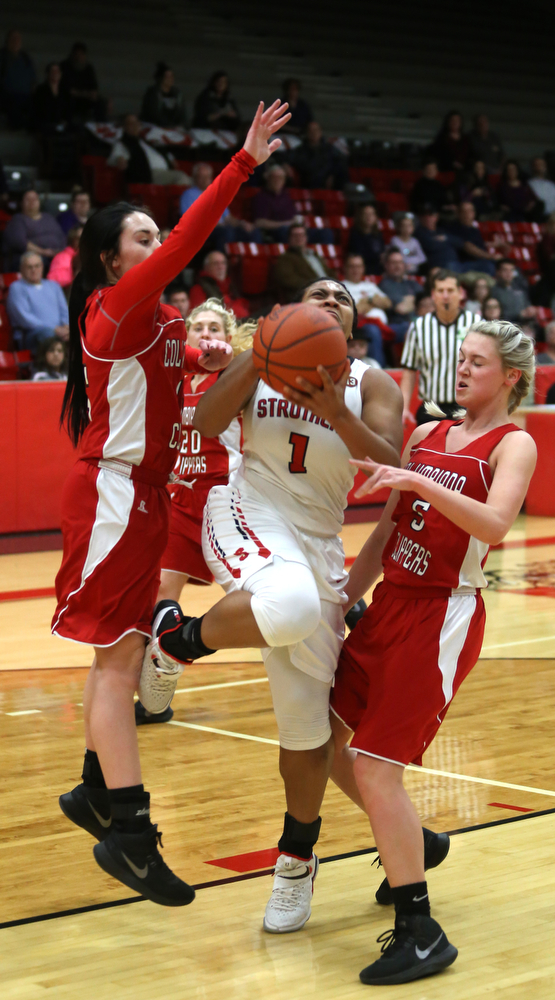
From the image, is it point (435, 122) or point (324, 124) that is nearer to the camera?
point (324, 124)

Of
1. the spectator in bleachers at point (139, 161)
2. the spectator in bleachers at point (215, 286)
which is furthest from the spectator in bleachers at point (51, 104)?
the spectator in bleachers at point (215, 286)

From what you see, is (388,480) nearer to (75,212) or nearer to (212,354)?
(212,354)

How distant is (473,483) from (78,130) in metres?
11.0

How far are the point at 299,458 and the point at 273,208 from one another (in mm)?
10473

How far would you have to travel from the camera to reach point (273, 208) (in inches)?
518

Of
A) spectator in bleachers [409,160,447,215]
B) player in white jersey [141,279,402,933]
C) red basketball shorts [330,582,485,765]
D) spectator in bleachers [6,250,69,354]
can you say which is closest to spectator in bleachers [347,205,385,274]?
spectator in bleachers [409,160,447,215]

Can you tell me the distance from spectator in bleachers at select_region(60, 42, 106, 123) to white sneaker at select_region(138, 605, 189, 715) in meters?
10.9

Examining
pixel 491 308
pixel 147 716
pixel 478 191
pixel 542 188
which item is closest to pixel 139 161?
pixel 491 308

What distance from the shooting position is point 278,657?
10.1ft

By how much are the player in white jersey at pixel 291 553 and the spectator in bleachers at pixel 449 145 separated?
14078 mm

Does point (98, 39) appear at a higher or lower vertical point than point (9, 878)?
higher

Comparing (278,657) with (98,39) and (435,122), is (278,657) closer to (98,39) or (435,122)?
(98,39)

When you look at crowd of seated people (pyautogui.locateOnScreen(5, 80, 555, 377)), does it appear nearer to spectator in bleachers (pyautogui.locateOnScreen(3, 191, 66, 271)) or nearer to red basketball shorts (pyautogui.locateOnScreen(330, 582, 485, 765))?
spectator in bleachers (pyautogui.locateOnScreen(3, 191, 66, 271))

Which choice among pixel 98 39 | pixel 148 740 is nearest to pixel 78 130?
pixel 98 39
